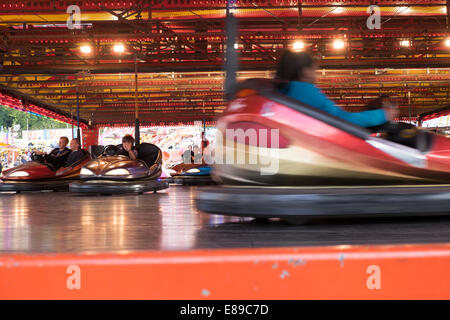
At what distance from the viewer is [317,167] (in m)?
1.67

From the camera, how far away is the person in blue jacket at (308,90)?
71.2 inches

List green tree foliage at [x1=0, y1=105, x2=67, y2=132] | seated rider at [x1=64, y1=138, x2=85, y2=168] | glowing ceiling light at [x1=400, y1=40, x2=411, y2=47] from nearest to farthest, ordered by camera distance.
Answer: seated rider at [x1=64, y1=138, x2=85, y2=168] → glowing ceiling light at [x1=400, y1=40, x2=411, y2=47] → green tree foliage at [x1=0, y1=105, x2=67, y2=132]

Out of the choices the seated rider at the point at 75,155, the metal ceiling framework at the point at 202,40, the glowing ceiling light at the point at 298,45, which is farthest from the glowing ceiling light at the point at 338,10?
the seated rider at the point at 75,155

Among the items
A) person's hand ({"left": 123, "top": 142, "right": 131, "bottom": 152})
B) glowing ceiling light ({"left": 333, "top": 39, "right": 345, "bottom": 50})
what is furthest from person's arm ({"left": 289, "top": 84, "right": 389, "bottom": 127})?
glowing ceiling light ({"left": 333, "top": 39, "right": 345, "bottom": 50})

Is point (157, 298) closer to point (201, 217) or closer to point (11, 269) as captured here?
point (11, 269)

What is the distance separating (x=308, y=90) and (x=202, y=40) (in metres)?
7.68

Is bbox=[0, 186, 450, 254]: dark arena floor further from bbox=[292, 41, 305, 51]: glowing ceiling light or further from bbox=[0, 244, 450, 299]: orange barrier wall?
bbox=[292, 41, 305, 51]: glowing ceiling light

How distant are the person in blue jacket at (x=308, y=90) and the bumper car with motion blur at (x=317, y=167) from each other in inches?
4.5

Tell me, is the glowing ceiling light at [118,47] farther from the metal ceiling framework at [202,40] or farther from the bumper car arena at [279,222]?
the bumper car arena at [279,222]

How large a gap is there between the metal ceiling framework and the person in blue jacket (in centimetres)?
→ 507

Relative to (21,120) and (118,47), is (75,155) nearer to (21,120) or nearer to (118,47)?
(118,47)

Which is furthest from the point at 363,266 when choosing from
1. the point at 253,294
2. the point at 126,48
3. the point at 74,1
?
the point at 126,48

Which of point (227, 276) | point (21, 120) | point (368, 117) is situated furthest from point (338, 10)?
point (21, 120)

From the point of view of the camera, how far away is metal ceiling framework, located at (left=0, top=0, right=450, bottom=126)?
24.1 feet
